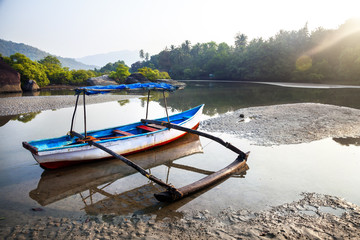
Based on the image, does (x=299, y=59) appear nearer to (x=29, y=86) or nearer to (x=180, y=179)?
(x=180, y=179)

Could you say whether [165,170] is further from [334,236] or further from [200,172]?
[334,236]

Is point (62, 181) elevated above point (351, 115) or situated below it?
below

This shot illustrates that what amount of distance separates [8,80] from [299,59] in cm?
6928

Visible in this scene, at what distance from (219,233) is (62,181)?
597cm

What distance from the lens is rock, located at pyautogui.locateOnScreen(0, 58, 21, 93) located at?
38.0 metres

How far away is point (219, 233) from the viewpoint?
15.7 feet

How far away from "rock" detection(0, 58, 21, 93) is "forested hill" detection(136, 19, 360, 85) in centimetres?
6394

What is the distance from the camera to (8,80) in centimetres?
3891

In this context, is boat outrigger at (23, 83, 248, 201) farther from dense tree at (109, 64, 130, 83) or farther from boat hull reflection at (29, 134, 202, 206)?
dense tree at (109, 64, 130, 83)

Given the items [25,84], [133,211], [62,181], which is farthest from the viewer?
[25,84]

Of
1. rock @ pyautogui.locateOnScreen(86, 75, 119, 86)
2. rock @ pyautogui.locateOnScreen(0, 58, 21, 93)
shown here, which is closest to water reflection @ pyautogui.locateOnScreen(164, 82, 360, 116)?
rock @ pyautogui.locateOnScreen(0, 58, 21, 93)

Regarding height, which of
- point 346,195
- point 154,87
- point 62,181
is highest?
point 154,87

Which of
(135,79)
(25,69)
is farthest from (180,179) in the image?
(135,79)

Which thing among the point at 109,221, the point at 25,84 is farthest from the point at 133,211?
the point at 25,84
